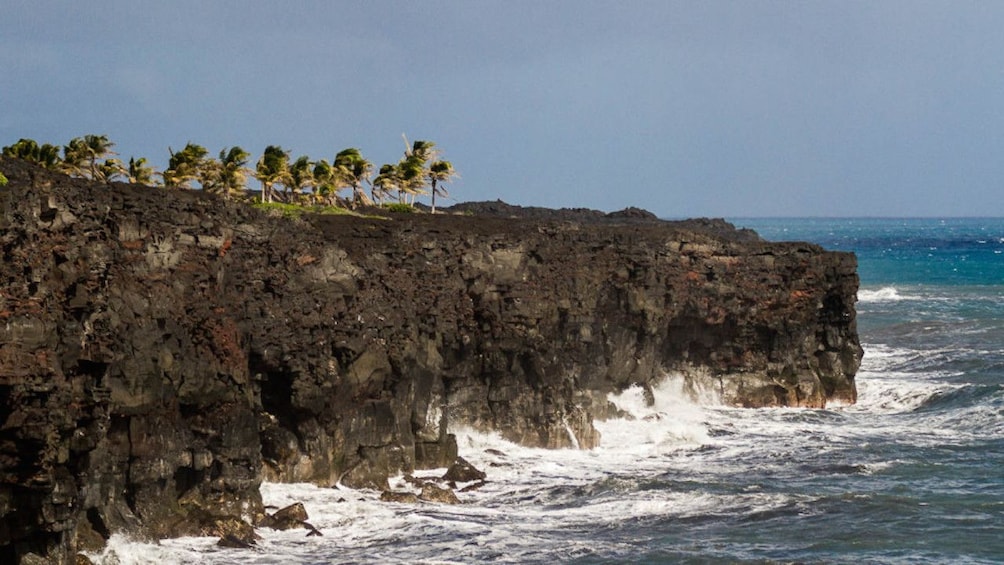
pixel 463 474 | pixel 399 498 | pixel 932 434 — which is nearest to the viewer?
pixel 399 498

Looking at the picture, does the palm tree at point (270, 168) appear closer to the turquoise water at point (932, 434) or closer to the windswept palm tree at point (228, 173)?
the windswept palm tree at point (228, 173)

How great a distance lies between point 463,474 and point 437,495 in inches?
133

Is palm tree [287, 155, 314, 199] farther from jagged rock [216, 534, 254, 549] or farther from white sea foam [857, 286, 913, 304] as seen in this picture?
white sea foam [857, 286, 913, 304]

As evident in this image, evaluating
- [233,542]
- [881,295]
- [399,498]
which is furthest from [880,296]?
[233,542]

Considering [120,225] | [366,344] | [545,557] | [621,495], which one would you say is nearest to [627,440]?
[621,495]

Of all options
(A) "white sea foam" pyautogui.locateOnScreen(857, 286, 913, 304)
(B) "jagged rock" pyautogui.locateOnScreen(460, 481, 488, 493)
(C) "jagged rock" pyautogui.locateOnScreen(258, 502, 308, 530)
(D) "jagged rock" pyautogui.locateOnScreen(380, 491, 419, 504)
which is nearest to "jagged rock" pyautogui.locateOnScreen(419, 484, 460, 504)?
(D) "jagged rock" pyautogui.locateOnScreen(380, 491, 419, 504)

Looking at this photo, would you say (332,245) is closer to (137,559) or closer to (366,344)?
(366,344)

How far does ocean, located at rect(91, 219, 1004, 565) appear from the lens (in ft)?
147

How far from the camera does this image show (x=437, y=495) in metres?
51.8

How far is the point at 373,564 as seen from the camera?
142 feet

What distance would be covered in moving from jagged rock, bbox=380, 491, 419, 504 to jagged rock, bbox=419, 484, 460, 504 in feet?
1.49

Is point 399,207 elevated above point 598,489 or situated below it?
above

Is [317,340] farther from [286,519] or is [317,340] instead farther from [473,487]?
[473,487]

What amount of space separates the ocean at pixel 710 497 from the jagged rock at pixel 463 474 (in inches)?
30.3
